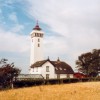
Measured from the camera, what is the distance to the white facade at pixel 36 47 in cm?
11044

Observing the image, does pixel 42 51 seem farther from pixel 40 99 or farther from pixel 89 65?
pixel 40 99

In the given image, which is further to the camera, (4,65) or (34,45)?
(34,45)

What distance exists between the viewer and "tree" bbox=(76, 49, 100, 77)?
96.9 metres

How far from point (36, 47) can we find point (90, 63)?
23.3 metres

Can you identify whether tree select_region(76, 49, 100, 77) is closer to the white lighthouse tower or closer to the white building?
the white building

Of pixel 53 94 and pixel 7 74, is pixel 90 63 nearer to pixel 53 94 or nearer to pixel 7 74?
pixel 7 74

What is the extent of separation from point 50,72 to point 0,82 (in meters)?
46.5

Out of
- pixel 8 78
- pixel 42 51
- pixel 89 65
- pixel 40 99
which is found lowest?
pixel 40 99

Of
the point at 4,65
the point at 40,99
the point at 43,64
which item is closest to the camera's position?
the point at 40,99

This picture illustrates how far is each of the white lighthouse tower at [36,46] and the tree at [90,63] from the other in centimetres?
1659

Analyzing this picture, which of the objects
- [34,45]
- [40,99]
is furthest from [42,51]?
[40,99]

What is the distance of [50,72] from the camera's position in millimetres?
97062

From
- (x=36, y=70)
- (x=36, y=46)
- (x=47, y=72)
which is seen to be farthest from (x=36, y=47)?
(x=47, y=72)

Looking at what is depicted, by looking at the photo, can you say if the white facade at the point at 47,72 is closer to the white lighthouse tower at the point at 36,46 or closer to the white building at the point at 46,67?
the white building at the point at 46,67
